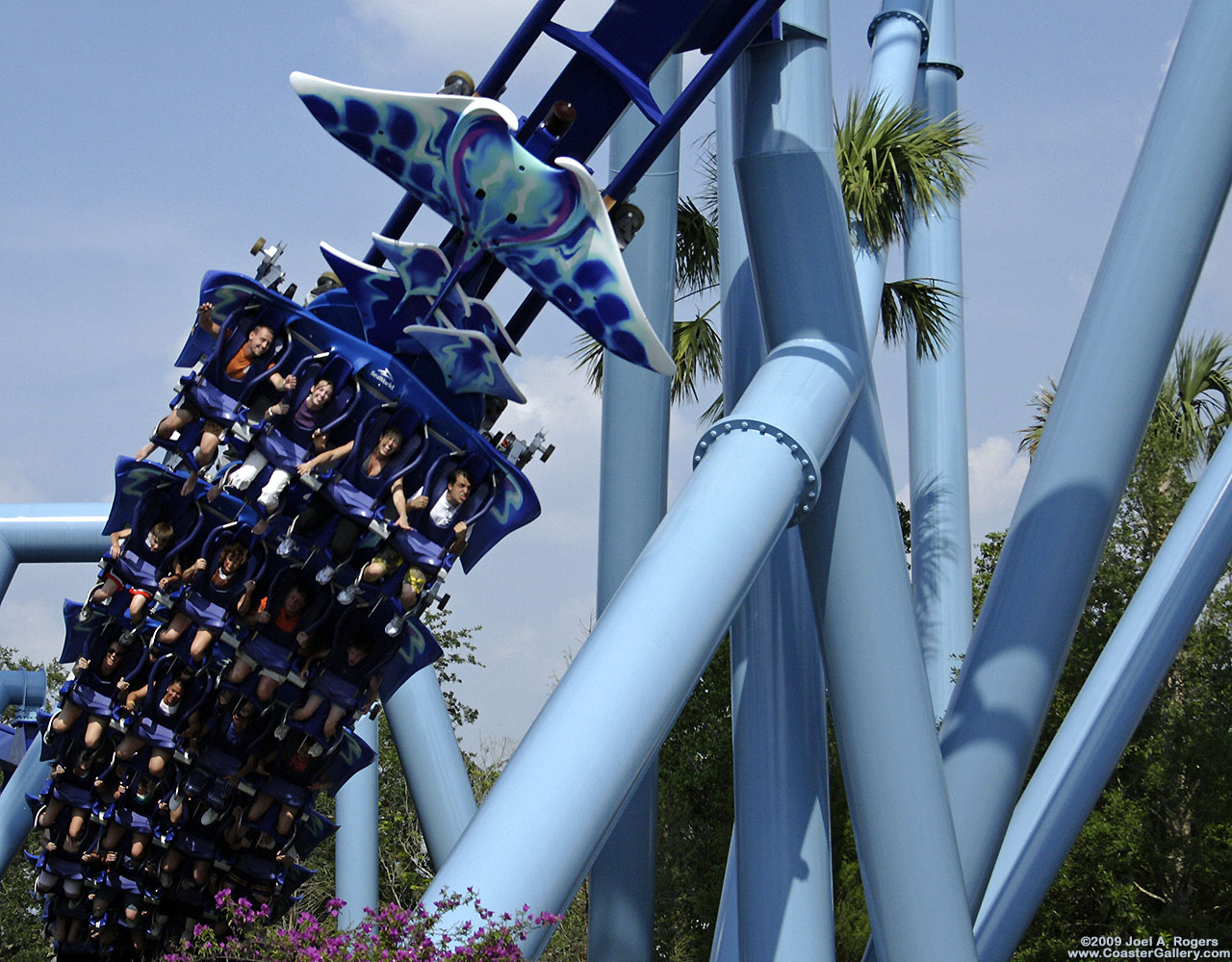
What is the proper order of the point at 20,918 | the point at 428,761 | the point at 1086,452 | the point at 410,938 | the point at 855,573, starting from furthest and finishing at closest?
the point at 20,918 → the point at 428,761 → the point at 1086,452 → the point at 855,573 → the point at 410,938

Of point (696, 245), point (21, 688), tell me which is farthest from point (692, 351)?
point (21, 688)

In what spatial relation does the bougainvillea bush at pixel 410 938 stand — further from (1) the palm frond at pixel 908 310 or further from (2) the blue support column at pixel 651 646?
(1) the palm frond at pixel 908 310

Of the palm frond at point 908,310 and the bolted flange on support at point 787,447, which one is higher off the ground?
the palm frond at point 908,310

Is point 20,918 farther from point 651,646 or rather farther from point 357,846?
point 651,646

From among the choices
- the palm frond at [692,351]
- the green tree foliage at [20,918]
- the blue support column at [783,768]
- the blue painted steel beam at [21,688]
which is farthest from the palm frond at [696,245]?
the green tree foliage at [20,918]

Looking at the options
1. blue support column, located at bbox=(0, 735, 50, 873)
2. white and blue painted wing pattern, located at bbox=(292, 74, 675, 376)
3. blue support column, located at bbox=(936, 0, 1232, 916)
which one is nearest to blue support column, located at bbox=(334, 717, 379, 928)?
blue support column, located at bbox=(0, 735, 50, 873)

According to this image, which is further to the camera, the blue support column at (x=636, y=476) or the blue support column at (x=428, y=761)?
the blue support column at (x=428, y=761)

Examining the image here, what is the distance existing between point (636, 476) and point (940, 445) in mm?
4489

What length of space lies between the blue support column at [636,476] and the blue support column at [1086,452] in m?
2.22

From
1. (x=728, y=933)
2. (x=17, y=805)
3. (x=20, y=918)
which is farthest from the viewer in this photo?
(x=20, y=918)

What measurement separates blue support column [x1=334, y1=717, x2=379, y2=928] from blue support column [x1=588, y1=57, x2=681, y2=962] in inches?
146

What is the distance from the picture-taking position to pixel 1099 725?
7.48 meters

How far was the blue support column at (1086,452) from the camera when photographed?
Answer: 7027 millimetres

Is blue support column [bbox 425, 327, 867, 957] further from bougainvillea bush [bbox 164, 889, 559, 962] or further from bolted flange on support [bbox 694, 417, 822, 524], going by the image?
bougainvillea bush [bbox 164, 889, 559, 962]
